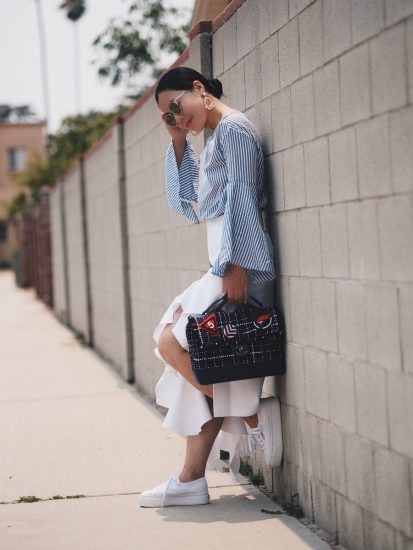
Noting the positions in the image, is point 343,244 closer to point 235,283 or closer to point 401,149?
point 401,149

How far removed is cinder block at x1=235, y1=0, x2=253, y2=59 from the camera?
15.8 ft

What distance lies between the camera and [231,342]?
14.1ft

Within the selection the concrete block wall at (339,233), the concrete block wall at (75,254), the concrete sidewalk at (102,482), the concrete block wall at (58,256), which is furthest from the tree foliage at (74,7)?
the concrete block wall at (339,233)

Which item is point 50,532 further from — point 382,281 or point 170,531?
point 382,281

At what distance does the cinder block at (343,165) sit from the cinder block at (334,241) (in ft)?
0.20

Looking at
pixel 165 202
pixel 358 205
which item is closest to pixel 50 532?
pixel 358 205

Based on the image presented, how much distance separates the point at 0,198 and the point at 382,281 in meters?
53.0

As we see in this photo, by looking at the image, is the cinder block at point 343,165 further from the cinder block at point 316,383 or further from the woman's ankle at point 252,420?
the woman's ankle at point 252,420

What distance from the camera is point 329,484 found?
13.2 ft

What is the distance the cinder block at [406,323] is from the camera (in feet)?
10.3

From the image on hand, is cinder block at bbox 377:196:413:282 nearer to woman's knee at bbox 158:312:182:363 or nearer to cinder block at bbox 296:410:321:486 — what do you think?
cinder block at bbox 296:410:321:486

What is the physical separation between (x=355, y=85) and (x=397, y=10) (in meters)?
0.42

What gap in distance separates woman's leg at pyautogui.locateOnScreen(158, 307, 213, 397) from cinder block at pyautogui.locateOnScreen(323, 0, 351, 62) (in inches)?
58.2

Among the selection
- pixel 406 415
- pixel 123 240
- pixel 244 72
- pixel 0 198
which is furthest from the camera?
pixel 0 198
